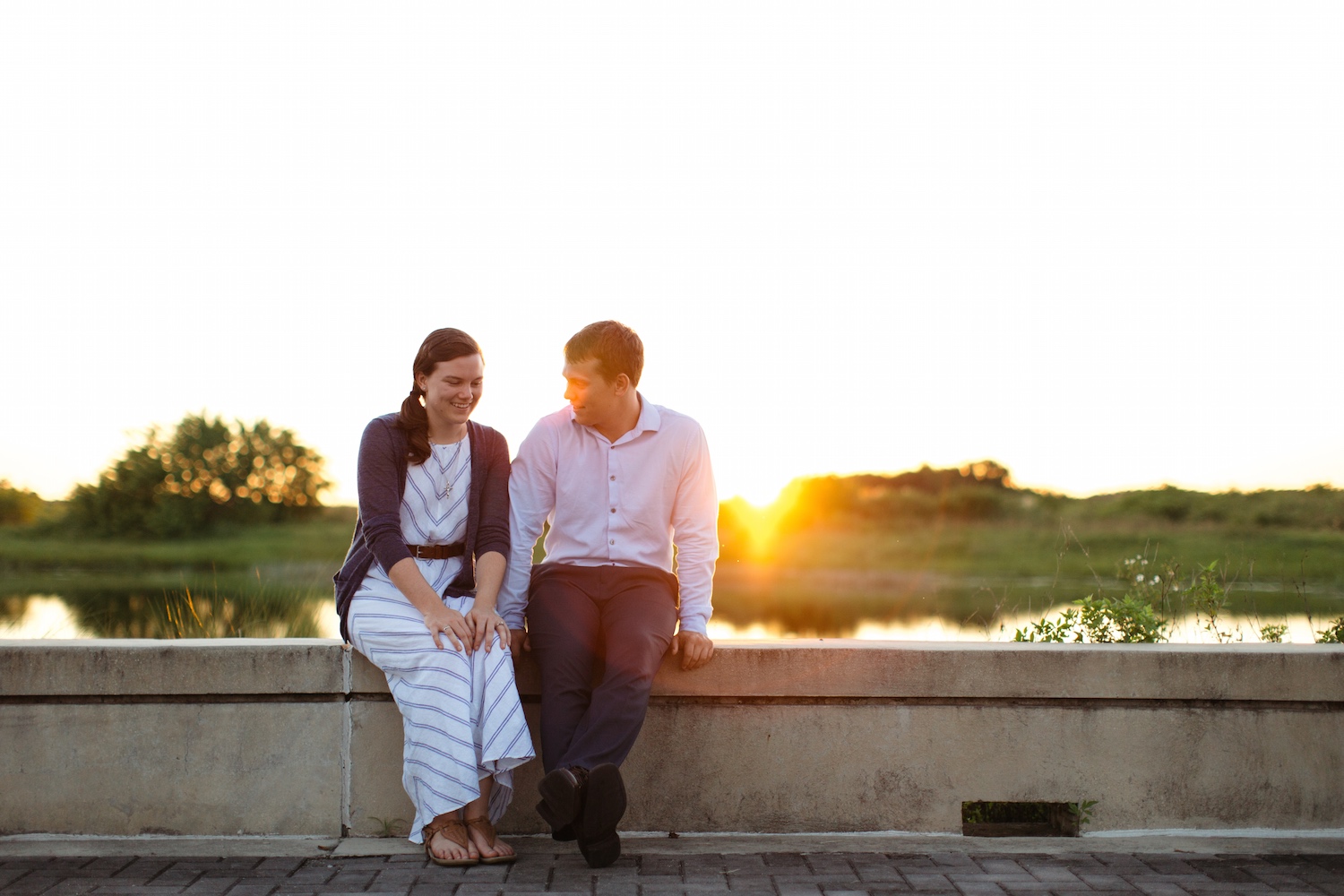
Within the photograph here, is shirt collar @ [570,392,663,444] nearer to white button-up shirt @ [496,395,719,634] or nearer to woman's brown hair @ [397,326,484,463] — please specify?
white button-up shirt @ [496,395,719,634]

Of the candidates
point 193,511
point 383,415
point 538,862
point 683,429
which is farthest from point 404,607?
point 193,511

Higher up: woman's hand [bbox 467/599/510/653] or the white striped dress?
woman's hand [bbox 467/599/510/653]

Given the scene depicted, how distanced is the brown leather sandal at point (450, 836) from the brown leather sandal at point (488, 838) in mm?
23

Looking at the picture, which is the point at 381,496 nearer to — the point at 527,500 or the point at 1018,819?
the point at 527,500

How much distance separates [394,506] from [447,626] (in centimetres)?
42

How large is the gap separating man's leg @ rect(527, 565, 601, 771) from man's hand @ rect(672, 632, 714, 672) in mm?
248

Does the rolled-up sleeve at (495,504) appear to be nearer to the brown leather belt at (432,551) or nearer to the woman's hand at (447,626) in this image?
the brown leather belt at (432,551)

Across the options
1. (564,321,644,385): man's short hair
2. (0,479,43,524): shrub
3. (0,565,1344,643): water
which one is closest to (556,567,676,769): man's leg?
(0,565,1344,643): water

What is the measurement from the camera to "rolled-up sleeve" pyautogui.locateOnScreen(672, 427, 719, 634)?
10.6 feet

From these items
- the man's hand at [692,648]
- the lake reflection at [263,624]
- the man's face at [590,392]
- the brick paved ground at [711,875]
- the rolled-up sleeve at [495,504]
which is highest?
the man's face at [590,392]

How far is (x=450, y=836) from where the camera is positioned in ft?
9.43

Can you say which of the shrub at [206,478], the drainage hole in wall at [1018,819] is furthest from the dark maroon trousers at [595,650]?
the shrub at [206,478]

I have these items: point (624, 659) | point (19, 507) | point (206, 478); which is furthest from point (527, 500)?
point (19, 507)

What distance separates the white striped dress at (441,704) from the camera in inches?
113
